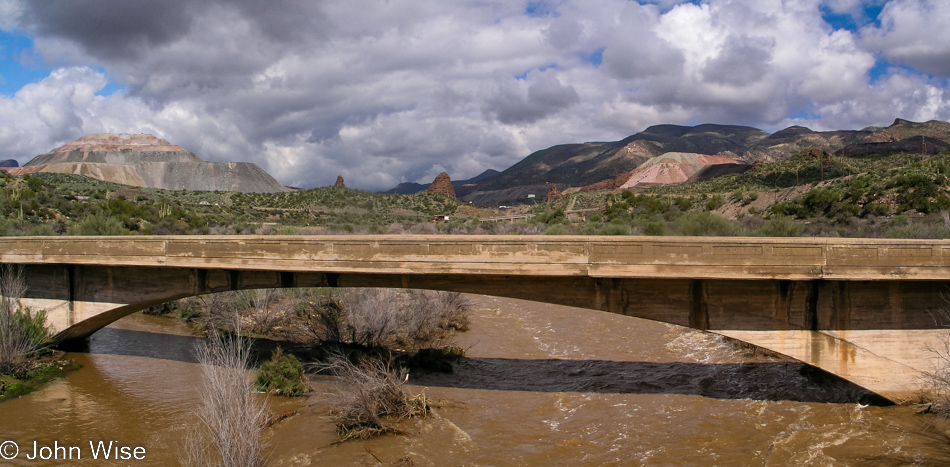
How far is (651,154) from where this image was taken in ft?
482

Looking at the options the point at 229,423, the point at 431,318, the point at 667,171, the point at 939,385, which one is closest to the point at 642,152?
the point at 667,171

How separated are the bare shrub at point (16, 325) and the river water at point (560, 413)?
96 centimetres

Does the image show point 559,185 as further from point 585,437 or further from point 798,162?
point 585,437

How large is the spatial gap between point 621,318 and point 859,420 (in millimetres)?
8520

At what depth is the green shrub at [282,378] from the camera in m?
11.0

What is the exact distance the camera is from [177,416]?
1015cm

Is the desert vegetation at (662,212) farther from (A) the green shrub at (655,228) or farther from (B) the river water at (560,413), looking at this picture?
(B) the river water at (560,413)

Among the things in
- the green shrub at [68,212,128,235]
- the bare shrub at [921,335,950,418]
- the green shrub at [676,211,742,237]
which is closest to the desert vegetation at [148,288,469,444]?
the green shrub at [68,212,128,235]

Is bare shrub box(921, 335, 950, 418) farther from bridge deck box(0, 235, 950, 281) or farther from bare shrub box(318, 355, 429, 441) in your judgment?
bare shrub box(318, 355, 429, 441)

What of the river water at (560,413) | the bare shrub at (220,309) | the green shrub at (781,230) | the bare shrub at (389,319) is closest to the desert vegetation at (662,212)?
the green shrub at (781,230)

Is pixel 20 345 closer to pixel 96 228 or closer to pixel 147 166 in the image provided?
pixel 96 228

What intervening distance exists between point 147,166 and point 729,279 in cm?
11121

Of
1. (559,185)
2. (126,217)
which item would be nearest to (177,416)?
(126,217)

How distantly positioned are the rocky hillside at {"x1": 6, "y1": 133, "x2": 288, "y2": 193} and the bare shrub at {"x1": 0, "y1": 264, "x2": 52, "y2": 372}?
8834cm
